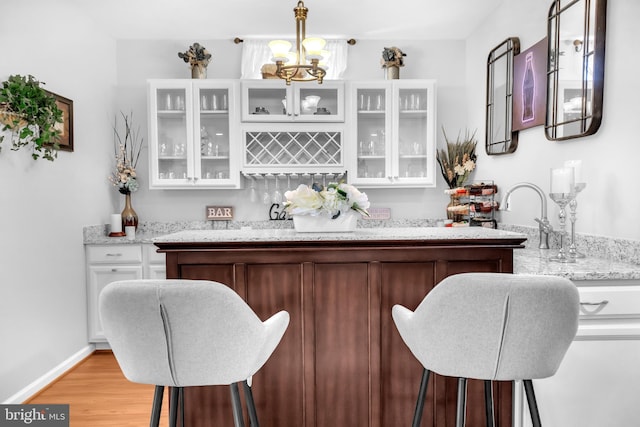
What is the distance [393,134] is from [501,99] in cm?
87

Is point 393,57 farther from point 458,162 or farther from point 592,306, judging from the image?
point 592,306

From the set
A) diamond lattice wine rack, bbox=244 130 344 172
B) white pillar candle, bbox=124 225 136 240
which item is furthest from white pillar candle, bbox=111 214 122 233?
diamond lattice wine rack, bbox=244 130 344 172

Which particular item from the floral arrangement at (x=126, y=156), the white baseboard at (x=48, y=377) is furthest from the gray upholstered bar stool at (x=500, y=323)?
the floral arrangement at (x=126, y=156)

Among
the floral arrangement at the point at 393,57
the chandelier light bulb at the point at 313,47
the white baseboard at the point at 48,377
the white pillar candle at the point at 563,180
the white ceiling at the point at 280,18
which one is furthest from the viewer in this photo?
the floral arrangement at the point at 393,57

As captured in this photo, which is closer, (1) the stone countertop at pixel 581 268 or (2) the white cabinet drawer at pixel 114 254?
(1) the stone countertop at pixel 581 268

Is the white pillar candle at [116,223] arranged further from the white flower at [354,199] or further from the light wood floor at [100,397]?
the white flower at [354,199]

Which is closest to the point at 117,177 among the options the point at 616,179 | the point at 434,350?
the point at 434,350

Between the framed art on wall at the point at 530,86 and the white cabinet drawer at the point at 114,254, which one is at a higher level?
the framed art on wall at the point at 530,86

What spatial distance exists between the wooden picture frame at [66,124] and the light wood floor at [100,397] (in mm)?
1574

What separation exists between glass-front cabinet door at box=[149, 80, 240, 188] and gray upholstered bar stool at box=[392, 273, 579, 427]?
2645mm

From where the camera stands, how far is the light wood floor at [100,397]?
2.26 meters

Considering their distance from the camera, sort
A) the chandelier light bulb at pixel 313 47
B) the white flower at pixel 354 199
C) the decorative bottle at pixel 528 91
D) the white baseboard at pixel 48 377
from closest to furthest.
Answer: the white flower at pixel 354 199, the chandelier light bulb at pixel 313 47, the white baseboard at pixel 48 377, the decorative bottle at pixel 528 91

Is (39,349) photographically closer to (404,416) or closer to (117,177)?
(117,177)

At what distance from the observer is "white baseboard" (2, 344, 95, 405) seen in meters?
2.42
